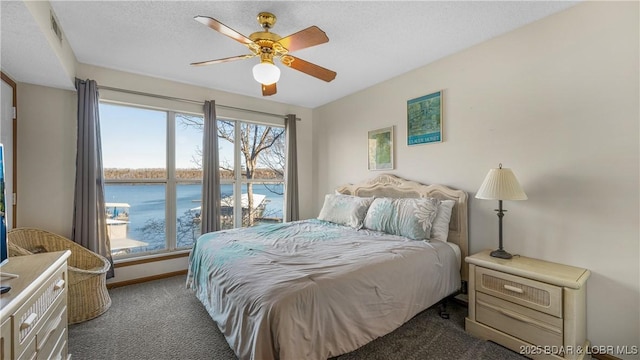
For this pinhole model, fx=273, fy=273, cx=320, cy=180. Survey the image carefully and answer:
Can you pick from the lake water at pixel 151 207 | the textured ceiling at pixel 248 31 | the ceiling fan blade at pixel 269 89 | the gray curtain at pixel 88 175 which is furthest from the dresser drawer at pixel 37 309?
the ceiling fan blade at pixel 269 89

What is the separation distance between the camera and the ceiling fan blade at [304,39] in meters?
1.80

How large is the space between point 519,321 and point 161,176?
4.02 metres

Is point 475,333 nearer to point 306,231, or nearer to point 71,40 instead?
point 306,231

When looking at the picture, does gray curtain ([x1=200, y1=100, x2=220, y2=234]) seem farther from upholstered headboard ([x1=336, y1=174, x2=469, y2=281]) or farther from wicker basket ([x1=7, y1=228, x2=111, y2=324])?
upholstered headboard ([x1=336, y1=174, x2=469, y2=281])

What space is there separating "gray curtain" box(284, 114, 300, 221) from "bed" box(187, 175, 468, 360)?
141 centimetres

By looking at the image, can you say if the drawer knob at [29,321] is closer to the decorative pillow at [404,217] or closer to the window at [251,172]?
the decorative pillow at [404,217]

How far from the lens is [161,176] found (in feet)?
11.8

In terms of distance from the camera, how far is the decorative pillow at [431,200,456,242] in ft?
8.59

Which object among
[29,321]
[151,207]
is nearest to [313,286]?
[29,321]

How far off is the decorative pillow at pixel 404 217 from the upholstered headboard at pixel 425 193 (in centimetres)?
20

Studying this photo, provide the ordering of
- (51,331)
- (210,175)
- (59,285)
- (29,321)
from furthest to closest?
(210,175), (59,285), (51,331), (29,321)

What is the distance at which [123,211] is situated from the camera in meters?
3.38

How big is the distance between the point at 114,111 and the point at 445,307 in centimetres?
425

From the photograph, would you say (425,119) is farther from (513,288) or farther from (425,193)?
(513,288)
